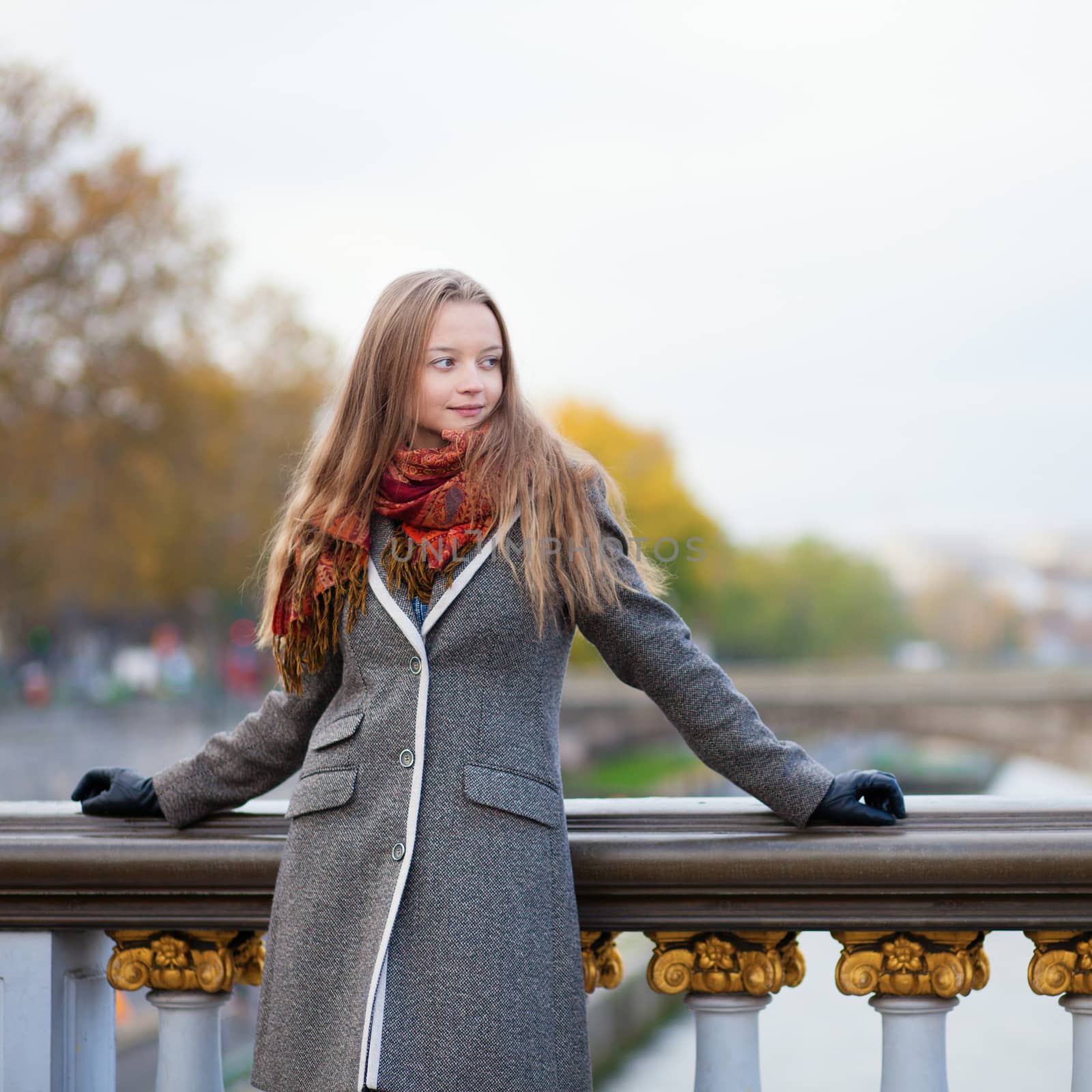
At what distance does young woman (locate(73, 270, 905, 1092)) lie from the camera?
2086mm

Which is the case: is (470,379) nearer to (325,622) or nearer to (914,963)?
(325,622)

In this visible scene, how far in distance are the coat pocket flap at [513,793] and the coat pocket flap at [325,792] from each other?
18cm

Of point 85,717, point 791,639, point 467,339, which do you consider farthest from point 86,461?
point 791,639

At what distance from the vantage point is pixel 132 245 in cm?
2458

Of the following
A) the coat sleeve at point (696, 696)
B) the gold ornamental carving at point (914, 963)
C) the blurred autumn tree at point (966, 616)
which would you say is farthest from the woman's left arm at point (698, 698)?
the blurred autumn tree at point (966, 616)

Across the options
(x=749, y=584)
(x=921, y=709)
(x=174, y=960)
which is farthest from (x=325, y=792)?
(x=749, y=584)

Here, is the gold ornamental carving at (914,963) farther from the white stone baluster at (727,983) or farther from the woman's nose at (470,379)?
the woman's nose at (470,379)

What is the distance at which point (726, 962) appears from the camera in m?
2.02

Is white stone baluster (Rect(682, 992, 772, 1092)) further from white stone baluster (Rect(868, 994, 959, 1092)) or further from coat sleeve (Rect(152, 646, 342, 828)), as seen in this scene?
coat sleeve (Rect(152, 646, 342, 828))

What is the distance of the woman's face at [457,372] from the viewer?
2.35 m

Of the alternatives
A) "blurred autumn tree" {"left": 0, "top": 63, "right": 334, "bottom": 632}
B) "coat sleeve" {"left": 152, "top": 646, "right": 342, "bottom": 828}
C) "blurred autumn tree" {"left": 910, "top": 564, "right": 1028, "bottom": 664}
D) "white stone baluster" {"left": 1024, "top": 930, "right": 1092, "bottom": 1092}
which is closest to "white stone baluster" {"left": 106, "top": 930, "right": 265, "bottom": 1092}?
"coat sleeve" {"left": 152, "top": 646, "right": 342, "bottom": 828}

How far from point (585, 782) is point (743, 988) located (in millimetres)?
37412

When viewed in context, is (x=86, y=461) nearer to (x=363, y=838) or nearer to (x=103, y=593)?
(x=103, y=593)

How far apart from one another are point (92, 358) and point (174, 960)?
23.6 meters
